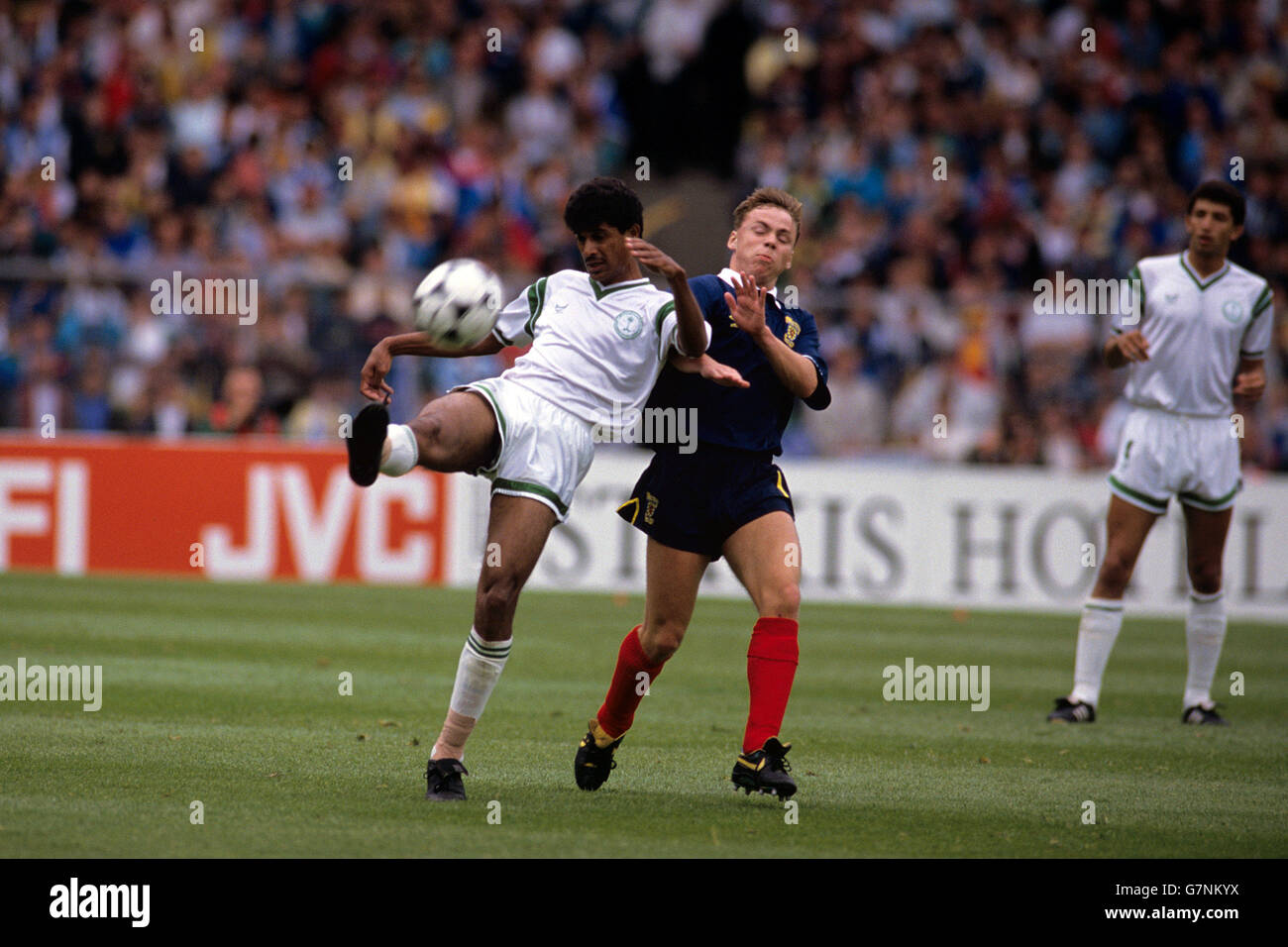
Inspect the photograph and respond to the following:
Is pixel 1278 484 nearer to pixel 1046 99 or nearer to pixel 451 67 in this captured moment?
pixel 1046 99

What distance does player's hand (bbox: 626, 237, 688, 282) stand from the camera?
6.05 metres

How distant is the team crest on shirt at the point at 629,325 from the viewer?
6.61m

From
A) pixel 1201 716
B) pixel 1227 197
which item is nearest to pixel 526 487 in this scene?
pixel 1201 716

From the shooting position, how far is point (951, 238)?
1925 cm

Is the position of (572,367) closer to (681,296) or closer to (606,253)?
(606,253)

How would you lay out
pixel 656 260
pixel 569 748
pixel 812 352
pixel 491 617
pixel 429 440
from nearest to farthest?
pixel 429 440, pixel 656 260, pixel 491 617, pixel 812 352, pixel 569 748

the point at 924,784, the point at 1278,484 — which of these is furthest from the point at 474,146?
the point at 924,784

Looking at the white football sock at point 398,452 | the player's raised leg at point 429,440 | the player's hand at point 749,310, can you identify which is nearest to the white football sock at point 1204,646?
the player's hand at point 749,310

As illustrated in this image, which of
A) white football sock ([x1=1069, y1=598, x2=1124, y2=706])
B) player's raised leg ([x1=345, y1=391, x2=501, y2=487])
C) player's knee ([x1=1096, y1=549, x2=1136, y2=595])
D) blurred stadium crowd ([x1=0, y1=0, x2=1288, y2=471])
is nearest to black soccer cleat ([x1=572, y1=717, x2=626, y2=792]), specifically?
player's raised leg ([x1=345, y1=391, x2=501, y2=487])

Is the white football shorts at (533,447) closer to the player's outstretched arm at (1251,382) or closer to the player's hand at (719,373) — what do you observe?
the player's hand at (719,373)

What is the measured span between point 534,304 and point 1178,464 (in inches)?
172

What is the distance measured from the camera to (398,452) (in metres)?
5.72

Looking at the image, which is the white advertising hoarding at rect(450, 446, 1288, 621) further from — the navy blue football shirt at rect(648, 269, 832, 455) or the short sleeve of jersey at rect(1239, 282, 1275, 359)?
the navy blue football shirt at rect(648, 269, 832, 455)
